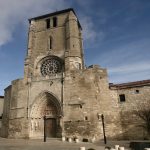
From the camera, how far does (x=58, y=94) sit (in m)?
22.1

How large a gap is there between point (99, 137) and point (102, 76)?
6.53m

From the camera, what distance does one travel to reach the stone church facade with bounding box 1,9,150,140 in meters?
20.1

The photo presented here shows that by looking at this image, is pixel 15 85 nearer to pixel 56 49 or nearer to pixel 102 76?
pixel 56 49

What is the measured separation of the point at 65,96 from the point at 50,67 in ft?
18.4

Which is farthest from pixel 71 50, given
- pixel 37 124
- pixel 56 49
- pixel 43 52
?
pixel 37 124

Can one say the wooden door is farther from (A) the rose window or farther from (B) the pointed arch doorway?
(A) the rose window

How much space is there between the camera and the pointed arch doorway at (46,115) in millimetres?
21812

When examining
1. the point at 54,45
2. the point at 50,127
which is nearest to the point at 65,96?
the point at 50,127

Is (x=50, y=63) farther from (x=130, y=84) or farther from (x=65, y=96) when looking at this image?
(x=130, y=84)

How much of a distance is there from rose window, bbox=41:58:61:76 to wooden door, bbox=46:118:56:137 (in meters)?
5.74

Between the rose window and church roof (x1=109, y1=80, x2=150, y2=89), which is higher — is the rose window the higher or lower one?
the higher one

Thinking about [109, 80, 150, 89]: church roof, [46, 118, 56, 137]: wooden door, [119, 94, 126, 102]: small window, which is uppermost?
[109, 80, 150, 89]: church roof

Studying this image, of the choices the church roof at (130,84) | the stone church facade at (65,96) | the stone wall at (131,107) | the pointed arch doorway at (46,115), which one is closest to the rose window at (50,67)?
the stone church facade at (65,96)

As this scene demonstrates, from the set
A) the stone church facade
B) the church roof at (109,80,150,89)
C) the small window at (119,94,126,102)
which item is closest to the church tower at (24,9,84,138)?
the stone church facade
